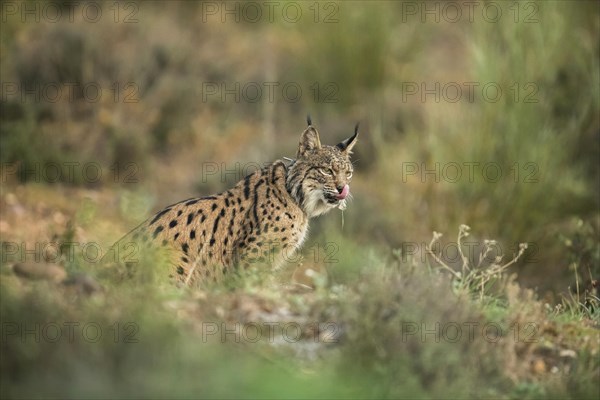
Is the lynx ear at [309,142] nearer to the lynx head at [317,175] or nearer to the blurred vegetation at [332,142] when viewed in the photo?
the lynx head at [317,175]

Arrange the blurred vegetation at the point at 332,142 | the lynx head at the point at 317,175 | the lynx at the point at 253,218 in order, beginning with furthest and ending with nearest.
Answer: the lynx head at the point at 317,175
the lynx at the point at 253,218
the blurred vegetation at the point at 332,142

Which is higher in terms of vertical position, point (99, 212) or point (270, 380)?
point (270, 380)

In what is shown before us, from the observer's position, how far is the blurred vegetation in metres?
6.18

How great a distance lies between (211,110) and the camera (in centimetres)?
1858

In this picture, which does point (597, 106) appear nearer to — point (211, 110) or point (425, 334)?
point (211, 110)

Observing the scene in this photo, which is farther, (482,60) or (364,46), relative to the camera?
(364,46)

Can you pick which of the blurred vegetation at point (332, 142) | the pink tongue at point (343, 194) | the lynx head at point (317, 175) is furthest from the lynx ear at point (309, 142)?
the blurred vegetation at point (332, 142)

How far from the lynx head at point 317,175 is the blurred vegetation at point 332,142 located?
57 cm

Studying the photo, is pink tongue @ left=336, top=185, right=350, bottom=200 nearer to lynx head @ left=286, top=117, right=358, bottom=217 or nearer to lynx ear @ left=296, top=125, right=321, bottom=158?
lynx head @ left=286, top=117, right=358, bottom=217

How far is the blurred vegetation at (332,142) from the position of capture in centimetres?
618

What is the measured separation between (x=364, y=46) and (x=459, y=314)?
13048 mm

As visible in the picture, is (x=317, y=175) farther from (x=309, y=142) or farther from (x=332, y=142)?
(x=332, y=142)

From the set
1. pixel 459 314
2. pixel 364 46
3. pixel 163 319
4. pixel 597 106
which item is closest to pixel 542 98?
pixel 597 106

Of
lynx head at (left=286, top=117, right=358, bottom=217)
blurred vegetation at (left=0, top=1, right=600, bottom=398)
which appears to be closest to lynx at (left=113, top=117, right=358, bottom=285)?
lynx head at (left=286, top=117, right=358, bottom=217)
